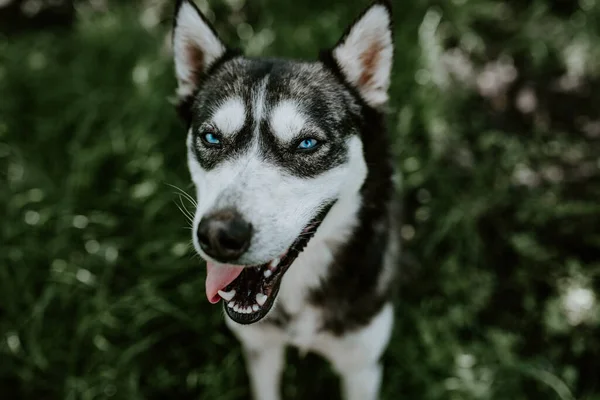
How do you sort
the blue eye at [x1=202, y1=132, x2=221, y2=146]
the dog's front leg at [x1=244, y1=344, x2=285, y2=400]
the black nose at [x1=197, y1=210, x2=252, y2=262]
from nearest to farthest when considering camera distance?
the black nose at [x1=197, y1=210, x2=252, y2=262] < the blue eye at [x1=202, y1=132, x2=221, y2=146] < the dog's front leg at [x1=244, y1=344, x2=285, y2=400]

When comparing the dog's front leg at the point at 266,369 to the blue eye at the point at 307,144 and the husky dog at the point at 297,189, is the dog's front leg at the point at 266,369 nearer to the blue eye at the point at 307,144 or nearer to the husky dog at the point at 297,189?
the husky dog at the point at 297,189

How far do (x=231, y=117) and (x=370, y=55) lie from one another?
66 cm

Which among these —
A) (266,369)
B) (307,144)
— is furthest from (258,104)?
(266,369)

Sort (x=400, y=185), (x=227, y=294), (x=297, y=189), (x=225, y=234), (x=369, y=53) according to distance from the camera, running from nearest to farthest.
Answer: (x=225, y=234) < (x=297, y=189) < (x=227, y=294) < (x=369, y=53) < (x=400, y=185)

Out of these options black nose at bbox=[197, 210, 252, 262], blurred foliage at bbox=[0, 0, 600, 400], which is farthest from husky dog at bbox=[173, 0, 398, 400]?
blurred foliage at bbox=[0, 0, 600, 400]

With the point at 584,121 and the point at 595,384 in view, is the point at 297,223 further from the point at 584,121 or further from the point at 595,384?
the point at 584,121

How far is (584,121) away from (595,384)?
76.7 inches

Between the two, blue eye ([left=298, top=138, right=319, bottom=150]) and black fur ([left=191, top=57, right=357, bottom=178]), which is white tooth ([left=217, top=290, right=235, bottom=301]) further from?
blue eye ([left=298, top=138, right=319, bottom=150])

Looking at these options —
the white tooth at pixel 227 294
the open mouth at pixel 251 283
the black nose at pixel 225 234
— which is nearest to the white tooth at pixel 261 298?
the open mouth at pixel 251 283

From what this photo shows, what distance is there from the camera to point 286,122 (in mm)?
1960

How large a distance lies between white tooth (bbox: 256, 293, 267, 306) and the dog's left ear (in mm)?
942

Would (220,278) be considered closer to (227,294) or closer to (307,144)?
(227,294)

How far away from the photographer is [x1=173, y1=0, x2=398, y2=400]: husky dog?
1822 millimetres

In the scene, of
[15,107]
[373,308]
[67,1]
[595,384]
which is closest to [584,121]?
[595,384]
